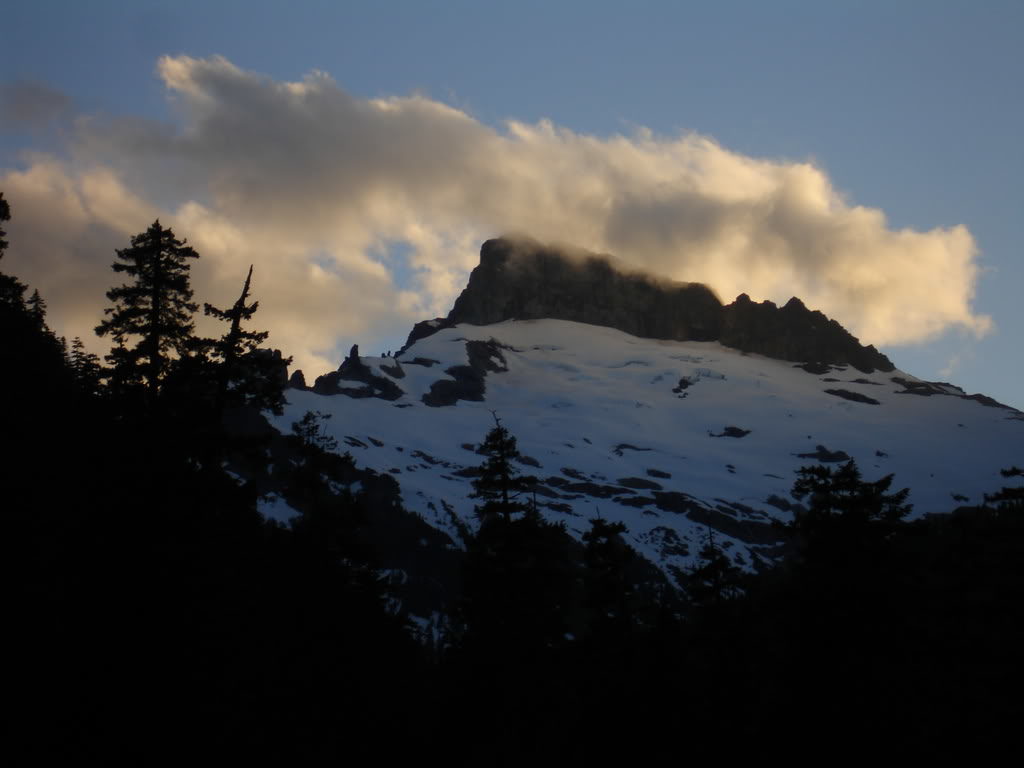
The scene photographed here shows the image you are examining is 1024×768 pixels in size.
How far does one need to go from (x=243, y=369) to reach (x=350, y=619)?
10049 mm

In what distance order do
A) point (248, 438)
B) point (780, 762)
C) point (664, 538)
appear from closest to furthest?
point (248, 438) < point (780, 762) < point (664, 538)

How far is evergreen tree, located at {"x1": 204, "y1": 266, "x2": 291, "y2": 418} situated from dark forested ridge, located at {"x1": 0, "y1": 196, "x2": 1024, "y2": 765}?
7cm

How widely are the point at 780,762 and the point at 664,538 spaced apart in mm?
142215

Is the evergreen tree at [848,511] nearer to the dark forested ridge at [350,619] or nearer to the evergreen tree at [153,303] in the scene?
the dark forested ridge at [350,619]

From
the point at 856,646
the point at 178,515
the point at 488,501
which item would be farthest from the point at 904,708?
the point at 178,515

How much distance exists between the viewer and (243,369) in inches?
971

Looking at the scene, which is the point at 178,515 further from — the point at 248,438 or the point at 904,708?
the point at 904,708

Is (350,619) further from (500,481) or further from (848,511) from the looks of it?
(848,511)

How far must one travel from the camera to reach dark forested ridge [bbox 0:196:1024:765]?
1791 cm

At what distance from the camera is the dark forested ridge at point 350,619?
58.7 ft

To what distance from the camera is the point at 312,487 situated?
2625 centimetres

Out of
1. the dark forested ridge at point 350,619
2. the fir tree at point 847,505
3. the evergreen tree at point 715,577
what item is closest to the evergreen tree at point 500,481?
the dark forested ridge at point 350,619

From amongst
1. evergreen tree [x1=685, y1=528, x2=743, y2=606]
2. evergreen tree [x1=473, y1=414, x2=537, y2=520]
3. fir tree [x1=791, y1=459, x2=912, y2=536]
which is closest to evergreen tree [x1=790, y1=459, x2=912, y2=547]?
fir tree [x1=791, y1=459, x2=912, y2=536]

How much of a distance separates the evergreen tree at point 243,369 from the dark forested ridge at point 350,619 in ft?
0.23
